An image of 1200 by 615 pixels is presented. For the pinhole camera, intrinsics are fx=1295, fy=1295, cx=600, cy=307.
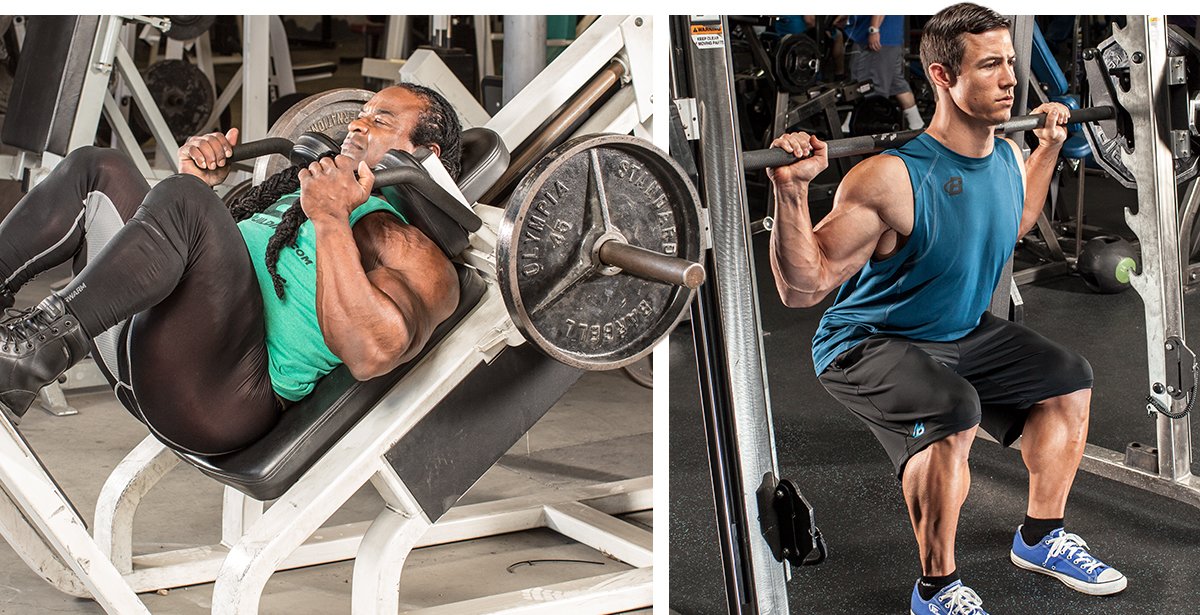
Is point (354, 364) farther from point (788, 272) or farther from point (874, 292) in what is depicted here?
point (874, 292)

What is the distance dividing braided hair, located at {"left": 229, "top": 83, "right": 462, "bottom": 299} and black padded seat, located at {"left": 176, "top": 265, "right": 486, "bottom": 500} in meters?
0.19

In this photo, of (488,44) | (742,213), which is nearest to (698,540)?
(742,213)

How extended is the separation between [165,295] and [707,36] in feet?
2.79

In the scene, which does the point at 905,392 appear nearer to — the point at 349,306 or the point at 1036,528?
the point at 1036,528

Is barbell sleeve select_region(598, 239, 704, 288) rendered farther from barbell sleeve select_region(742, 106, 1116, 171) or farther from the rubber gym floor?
the rubber gym floor

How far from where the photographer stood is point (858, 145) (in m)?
1.80

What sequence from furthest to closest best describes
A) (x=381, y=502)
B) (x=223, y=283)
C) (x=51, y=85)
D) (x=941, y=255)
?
1. (x=51, y=85)
2. (x=381, y=502)
3. (x=223, y=283)
4. (x=941, y=255)

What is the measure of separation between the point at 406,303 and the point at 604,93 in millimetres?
577

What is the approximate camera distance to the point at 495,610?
2.26 meters

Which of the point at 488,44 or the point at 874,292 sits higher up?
the point at 488,44

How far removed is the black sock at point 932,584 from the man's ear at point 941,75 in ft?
2.40

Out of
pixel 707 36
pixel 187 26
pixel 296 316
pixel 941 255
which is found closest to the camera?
Answer: pixel 707 36

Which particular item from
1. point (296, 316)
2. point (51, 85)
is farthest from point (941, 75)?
point (51, 85)

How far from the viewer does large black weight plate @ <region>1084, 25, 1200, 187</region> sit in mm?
2498
